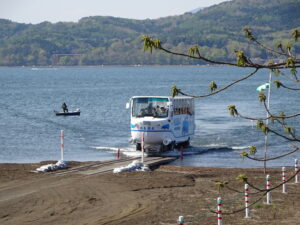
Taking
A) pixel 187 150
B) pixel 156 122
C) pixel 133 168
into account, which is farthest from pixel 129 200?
pixel 187 150

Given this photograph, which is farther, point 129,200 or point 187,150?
point 187,150

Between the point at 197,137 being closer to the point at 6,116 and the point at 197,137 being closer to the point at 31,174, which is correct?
the point at 31,174

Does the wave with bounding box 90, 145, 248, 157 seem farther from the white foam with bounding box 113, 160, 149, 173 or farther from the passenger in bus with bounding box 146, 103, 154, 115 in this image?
the white foam with bounding box 113, 160, 149, 173

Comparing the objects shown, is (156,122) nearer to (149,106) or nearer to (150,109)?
(150,109)

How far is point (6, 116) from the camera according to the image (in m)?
72.8

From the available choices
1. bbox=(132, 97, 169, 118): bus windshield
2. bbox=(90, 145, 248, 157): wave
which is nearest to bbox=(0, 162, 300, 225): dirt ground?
bbox=(90, 145, 248, 157): wave

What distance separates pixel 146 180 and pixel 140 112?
1083 cm

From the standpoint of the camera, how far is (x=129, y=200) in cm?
2019

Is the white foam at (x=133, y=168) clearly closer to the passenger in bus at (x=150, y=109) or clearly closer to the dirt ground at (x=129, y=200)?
the dirt ground at (x=129, y=200)

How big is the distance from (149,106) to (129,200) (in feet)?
47.1

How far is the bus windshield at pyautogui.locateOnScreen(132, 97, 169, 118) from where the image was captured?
34000mm

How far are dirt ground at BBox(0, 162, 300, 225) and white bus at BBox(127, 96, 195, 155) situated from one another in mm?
7010

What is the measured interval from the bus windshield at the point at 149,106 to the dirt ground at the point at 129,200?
8.04 meters

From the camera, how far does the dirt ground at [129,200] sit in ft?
58.4
